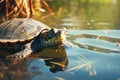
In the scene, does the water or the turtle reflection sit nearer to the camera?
the water

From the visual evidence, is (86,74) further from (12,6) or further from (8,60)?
(12,6)

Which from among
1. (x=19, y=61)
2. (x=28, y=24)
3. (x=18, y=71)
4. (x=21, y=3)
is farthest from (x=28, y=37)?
(x=21, y=3)

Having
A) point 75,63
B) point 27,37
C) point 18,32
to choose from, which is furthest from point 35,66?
point 18,32

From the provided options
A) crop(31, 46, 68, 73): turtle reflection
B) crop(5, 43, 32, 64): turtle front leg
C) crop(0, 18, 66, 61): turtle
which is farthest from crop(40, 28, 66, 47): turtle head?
crop(5, 43, 32, 64): turtle front leg

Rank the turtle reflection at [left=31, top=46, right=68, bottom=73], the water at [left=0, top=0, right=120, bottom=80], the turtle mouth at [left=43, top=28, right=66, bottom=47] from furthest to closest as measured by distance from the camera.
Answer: the turtle mouth at [left=43, top=28, right=66, bottom=47] < the turtle reflection at [left=31, top=46, right=68, bottom=73] < the water at [left=0, top=0, right=120, bottom=80]

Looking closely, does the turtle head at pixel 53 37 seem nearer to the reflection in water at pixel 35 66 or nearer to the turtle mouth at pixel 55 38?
the turtle mouth at pixel 55 38

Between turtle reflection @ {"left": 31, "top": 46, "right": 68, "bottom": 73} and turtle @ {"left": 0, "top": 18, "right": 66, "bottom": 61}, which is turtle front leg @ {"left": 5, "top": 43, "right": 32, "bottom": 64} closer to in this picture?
turtle @ {"left": 0, "top": 18, "right": 66, "bottom": 61}

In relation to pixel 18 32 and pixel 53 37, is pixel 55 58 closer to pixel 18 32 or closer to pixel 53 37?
pixel 53 37
